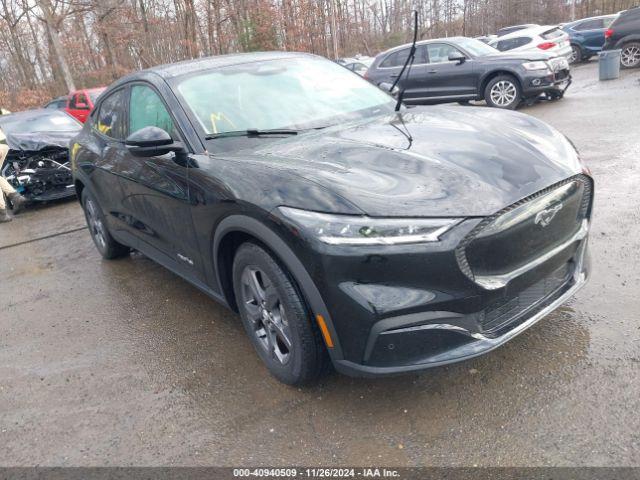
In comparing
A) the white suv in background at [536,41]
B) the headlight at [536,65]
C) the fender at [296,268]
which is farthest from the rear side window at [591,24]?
the fender at [296,268]

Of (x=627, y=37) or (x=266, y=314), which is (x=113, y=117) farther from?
(x=627, y=37)

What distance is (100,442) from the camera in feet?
8.74

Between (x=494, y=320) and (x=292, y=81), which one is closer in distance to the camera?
(x=494, y=320)

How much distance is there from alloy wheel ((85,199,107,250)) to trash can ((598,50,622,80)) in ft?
46.6

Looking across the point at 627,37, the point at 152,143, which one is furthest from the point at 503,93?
the point at 152,143

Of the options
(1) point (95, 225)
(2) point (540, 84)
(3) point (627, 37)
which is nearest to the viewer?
(1) point (95, 225)

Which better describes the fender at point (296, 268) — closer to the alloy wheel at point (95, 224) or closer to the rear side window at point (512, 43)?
the alloy wheel at point (95, 224)

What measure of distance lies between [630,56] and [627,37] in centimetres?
68

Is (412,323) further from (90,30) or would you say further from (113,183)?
(90,30)

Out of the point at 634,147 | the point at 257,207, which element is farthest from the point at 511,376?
the point at 634,147

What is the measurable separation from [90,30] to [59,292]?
3369 cm

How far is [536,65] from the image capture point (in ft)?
35.8

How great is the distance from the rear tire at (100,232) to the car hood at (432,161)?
2686mm

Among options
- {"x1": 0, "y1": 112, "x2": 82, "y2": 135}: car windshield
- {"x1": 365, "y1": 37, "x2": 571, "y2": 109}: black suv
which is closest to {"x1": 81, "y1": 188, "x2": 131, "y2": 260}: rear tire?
{"x1": 0, "y1": 112, "x2": 82, "y2": 135}: car windshield
